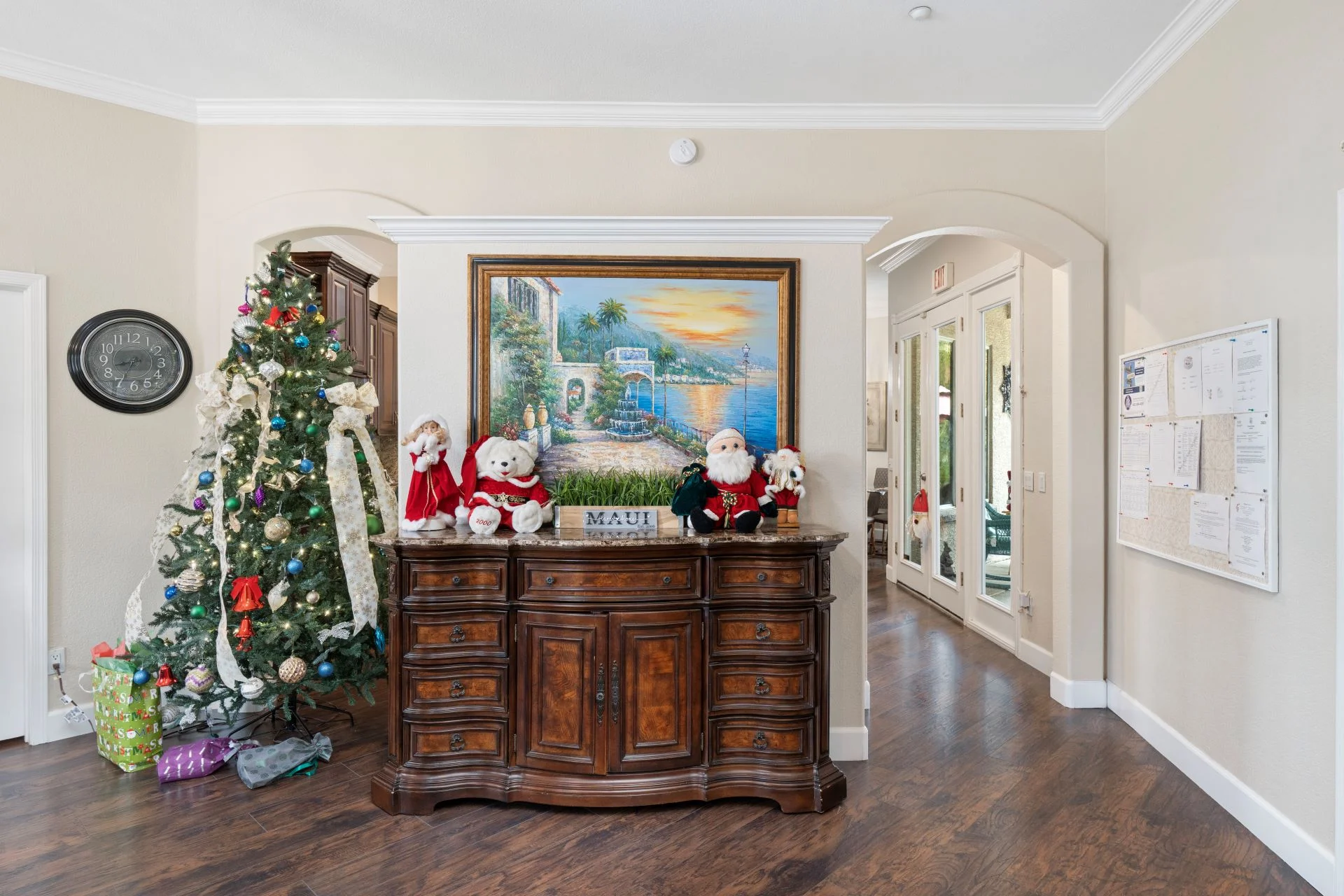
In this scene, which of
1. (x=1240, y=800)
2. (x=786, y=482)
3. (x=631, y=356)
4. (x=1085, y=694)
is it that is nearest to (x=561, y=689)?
(x=786, y=482)

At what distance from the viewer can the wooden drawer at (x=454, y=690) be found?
265cm

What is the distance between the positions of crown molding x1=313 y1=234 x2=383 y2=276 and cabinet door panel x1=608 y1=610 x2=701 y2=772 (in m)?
4.20

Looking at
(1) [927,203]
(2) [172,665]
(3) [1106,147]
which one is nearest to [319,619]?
(2) [172,665]

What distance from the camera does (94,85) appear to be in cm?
337

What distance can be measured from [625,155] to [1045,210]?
2141 millimetres

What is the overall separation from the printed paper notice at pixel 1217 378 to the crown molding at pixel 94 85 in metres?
4.73

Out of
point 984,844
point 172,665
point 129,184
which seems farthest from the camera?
point 129,184

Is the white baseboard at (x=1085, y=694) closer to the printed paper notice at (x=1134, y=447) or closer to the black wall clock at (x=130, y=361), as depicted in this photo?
the printed paper notice at (x=1134, y=447)

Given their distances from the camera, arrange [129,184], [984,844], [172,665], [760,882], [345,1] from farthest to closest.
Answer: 1. [129,184]
2. [172,665]
3. [345,1]
4. [984,844]
5. [760,882]

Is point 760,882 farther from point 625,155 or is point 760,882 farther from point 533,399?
point 625,155

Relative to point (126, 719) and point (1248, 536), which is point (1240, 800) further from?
point (126, 719)

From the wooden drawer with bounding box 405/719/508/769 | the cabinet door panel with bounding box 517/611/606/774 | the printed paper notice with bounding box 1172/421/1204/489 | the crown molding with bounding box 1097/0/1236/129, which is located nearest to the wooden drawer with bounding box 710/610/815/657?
the cabinet door panel with bounding box 517/611/606/774

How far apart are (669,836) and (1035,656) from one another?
9.18 feet

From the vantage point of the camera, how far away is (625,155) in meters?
3.64
